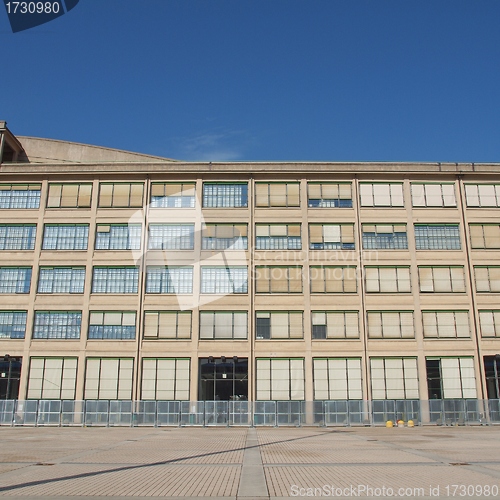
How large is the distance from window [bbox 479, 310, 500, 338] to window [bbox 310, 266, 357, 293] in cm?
1061

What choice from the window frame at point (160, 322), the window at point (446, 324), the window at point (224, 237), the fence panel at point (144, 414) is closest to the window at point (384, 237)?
the window at point (446, 324)

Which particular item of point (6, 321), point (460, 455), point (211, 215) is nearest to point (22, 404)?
point (6, 321)

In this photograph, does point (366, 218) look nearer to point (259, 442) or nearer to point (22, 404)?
point (259, 442)

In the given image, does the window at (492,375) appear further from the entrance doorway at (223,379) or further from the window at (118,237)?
the window at (118,237)

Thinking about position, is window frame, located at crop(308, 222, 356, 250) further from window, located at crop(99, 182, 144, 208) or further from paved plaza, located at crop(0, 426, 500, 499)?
paved plaza, located at crop(0, 426, 500, 499)

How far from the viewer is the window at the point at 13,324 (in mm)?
43594

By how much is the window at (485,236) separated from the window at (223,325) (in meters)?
20.6

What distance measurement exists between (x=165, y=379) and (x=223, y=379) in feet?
14.9

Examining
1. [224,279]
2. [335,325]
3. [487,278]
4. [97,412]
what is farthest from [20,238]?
[487,278]

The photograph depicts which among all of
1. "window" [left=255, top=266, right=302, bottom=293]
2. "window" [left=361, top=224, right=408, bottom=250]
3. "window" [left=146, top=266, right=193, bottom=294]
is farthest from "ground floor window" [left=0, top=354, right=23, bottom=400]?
"window" [left=361, top=224, right=408, bottom=250]

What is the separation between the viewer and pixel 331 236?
4606cm

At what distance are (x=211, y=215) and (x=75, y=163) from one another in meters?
13.1

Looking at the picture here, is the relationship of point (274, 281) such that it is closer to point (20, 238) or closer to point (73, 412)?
point (73, 412)

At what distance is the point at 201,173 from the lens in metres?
47.1
